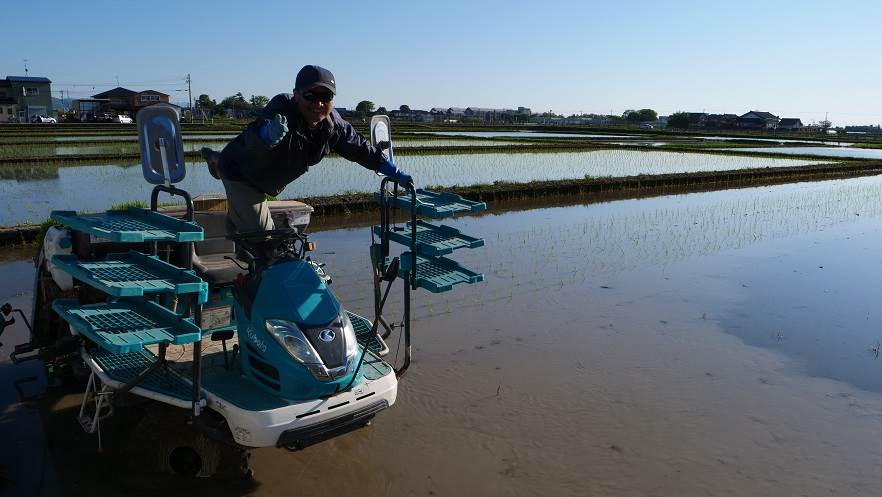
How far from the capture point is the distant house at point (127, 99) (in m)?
47.4

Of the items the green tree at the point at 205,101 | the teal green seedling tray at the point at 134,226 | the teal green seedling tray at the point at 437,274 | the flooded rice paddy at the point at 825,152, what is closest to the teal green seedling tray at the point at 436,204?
the teal green seedling tray at the point at 437,274

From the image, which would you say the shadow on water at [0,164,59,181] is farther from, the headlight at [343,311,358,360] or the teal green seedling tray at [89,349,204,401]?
the headlight at [343,311,358,360]

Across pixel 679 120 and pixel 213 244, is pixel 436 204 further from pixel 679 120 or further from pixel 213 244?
pixel 679 120

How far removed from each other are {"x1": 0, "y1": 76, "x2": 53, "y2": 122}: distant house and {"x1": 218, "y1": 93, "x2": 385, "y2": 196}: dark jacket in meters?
50.5

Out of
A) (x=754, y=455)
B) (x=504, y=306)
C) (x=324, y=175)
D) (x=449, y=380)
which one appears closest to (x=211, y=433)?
(x=449, y=380)

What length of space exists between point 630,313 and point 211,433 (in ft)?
15.1

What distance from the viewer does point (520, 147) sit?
25609mm

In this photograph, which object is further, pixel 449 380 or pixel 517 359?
pixel 517 359

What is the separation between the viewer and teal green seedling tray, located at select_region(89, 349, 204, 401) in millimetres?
3035

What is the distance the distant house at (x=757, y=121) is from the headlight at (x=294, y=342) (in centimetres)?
7833

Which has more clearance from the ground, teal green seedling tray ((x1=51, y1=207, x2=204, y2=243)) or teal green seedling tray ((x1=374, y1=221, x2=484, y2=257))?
teal green seedling tray ((x1=51, y1=207, x2=204, y2=243))

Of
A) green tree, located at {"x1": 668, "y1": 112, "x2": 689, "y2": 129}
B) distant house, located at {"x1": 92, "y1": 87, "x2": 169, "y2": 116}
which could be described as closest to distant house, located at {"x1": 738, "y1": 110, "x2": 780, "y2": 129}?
green tree, located at {"x1": 668, "y1": 112, "x2": 689, "y2": 129}

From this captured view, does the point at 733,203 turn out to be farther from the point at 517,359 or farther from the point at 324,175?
the point at 517,359

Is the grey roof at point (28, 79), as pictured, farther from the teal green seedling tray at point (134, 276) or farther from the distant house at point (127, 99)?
the teal green seedling tray at point (134, 276)
